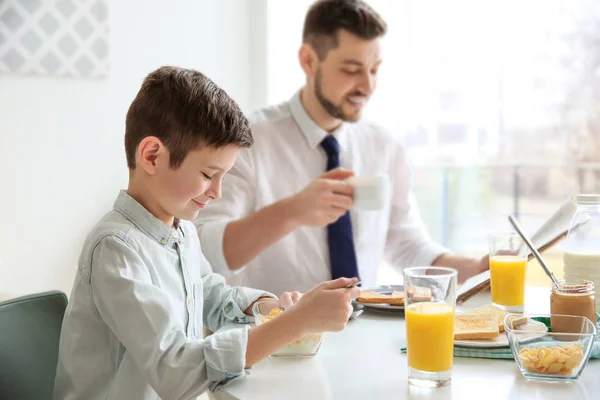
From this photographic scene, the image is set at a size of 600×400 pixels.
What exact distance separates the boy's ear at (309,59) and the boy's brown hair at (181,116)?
1.09 meters

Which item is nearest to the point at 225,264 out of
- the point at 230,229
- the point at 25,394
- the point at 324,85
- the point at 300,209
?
the point at 230,229

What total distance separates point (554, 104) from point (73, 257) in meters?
5.33

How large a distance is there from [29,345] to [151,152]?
45 cm

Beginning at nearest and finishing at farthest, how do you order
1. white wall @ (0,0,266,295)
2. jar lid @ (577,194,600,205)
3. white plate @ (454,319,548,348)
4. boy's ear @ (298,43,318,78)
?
white plate @ (454,319,548,348)
jar lid @ (577,194,600,205)
boy's ear @ (298,43,318,78)
white wall @ (0,0,266,295)

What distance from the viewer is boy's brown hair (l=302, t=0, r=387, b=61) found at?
2.26 meters

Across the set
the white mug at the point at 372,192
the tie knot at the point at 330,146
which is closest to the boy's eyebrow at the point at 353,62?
the tie knot at the point at 330,146

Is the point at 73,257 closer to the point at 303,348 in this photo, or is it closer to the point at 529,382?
the point at 303,348

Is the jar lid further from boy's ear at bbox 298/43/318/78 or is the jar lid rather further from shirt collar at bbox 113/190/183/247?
boy's ear at bbox 298/43/318/78

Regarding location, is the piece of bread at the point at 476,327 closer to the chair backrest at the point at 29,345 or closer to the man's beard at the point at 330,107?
the chair backrest at the point at 29,345

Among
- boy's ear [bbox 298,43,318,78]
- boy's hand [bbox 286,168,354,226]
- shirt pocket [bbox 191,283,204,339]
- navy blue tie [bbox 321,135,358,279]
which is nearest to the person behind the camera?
shirt pocket [bbox 191,283,204,339]

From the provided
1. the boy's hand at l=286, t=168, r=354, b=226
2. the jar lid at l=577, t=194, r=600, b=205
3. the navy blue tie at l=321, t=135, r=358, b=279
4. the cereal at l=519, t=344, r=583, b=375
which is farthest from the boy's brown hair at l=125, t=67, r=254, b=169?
the navy blue tie at l=321, t=135, r=358, b=279

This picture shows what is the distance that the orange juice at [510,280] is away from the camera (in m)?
1.54

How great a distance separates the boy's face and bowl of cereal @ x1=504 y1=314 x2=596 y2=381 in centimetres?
56

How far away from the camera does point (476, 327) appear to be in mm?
1301
